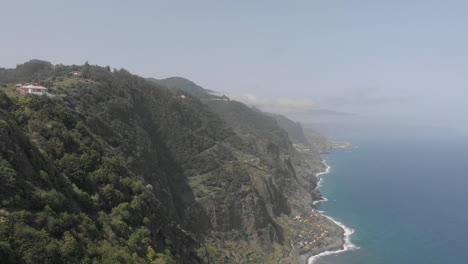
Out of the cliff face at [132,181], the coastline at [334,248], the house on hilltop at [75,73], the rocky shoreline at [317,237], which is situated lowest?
the coastline at [334,248]

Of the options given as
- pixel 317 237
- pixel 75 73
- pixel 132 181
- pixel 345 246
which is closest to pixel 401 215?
pixel 345 246

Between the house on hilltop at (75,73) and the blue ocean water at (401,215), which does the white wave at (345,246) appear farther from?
the house on hilltop at (75,73)

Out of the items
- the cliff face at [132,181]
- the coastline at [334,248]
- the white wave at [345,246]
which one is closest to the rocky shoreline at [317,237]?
the coastline at [334,248]

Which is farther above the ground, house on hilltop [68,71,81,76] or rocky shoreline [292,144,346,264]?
house on hilltop [68,71,81,76]

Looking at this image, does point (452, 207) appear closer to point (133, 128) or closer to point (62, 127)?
point (133, 128)

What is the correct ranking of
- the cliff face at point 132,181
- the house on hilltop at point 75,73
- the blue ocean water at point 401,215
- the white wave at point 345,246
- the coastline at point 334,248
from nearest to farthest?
the cliff face at point 132,181
the white wave at point 345,246
the coastline at point 334,248
the blue ocean water at point 401,215
the house on hilltop at point 75,73

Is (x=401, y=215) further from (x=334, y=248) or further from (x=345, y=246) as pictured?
(x=334, y=248)

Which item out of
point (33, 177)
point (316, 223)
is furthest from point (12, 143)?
point (316, 223)

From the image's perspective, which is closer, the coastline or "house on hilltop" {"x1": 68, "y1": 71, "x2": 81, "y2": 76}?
the coastline

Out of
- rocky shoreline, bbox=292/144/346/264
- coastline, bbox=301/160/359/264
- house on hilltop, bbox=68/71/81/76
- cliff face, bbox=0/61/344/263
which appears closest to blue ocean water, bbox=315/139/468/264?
coastline, bbox=301/160/359/264

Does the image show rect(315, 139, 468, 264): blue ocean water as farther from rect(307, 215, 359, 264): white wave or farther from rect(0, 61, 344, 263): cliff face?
rect(0, 61, 344, 263): cliff face
